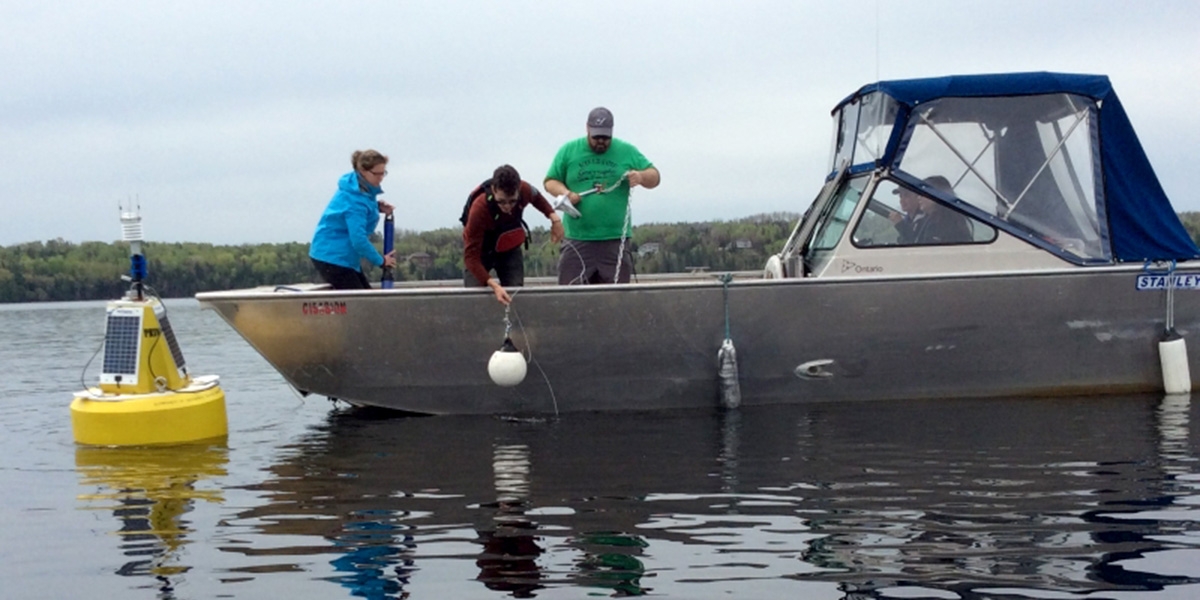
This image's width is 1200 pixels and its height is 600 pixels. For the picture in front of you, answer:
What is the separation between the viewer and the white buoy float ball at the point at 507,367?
302 inches

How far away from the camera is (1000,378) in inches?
333

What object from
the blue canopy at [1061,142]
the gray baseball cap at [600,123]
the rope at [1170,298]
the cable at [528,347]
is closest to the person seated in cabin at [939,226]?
the blue canopy at [1061,142]

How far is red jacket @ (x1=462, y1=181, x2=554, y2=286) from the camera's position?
800cm

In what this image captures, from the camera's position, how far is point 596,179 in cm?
859

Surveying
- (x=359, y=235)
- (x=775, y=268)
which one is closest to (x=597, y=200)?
(x=775, y=268)

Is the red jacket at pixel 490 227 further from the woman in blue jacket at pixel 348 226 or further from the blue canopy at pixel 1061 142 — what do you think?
the blue canopy at pixel 1061 142

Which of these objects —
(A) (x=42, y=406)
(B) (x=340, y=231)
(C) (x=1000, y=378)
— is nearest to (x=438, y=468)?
(B) (x=340, y=231)

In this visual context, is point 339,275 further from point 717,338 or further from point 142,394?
point 717,338

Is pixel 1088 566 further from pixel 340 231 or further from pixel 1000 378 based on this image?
pixel 340 231

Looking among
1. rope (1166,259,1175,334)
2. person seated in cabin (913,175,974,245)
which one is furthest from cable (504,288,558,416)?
rope (1166,259,1175,334)

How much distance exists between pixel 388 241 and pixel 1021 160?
190 inches

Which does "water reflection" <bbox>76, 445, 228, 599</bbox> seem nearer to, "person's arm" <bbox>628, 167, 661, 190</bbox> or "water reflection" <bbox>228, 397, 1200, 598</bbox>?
"water reflection" <bbox>228, 397, 1200, 598</bbox>

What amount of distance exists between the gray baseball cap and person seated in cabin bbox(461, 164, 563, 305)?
0.63 meters

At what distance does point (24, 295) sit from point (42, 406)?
2476 centimetres
